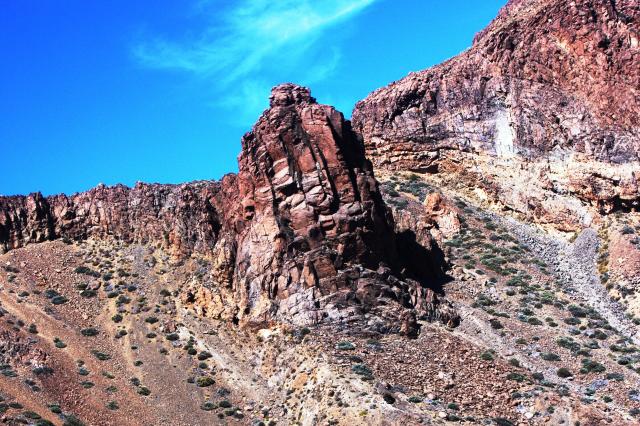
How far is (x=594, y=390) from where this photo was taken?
5972cm

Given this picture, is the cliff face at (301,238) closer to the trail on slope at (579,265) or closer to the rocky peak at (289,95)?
the rocky peak at (289,95)

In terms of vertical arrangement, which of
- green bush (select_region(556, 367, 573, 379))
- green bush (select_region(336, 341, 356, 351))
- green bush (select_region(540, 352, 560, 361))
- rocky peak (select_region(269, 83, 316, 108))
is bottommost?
green bush (select_region(556, 367, 573, 379))

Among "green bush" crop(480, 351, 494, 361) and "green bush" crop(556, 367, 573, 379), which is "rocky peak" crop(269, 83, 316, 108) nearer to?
"green bush" crop(480, 351, 494, 361)

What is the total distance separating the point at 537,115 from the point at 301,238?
34.4 meters

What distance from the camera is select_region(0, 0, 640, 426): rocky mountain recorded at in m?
60.0

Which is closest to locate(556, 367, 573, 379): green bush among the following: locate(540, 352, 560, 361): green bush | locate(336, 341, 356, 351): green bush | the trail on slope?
locate(540, 352, 560, 361): green bush

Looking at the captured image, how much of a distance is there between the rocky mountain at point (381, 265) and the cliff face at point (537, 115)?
21cm

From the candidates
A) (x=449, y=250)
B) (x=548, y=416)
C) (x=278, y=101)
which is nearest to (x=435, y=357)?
(x=548, y=416)

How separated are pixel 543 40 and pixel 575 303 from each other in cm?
3249

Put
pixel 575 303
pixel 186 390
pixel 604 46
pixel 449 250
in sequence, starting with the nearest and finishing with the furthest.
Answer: pixel 186 390
pixel 575 303
pixel 449 250
pixel 604 46

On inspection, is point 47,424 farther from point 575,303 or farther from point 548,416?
point 575,303

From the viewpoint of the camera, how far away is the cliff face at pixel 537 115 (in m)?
87.2

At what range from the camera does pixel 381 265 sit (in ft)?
227

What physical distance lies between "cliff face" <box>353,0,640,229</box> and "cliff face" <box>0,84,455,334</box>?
18.6 m
